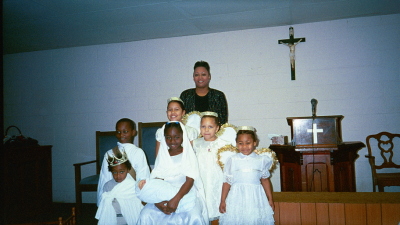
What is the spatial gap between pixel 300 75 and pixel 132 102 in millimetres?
2747

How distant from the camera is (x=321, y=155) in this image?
287 cm

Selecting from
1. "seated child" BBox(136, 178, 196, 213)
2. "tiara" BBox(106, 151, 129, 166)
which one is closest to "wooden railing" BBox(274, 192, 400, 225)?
"seated child" BBox(136, 178, 196, 213)

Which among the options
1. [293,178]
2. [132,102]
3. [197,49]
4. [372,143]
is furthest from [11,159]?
[372,143]

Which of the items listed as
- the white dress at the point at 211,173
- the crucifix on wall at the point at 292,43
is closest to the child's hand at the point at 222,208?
the white dress at the point at 211,173

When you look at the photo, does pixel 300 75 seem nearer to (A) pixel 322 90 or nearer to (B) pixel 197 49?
(A) pixel 322 90

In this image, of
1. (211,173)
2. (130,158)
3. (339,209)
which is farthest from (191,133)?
(339,209)

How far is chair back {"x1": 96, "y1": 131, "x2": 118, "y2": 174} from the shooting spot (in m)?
4.17

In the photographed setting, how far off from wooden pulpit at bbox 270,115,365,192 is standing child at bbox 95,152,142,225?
70.1 inches

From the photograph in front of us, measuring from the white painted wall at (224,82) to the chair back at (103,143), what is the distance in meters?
0.38

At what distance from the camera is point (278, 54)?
4016mm

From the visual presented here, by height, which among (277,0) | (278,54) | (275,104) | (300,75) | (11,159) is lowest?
(11,159)

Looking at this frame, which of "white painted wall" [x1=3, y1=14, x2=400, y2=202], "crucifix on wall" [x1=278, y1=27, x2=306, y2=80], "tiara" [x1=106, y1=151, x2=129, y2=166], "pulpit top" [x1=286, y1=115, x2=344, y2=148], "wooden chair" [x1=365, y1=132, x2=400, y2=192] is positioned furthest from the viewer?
"crucifix on wall" [x1=278, y1=27, x2=306, y2=80]

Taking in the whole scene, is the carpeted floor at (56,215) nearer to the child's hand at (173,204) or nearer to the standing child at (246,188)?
the child's hand at (173,204)

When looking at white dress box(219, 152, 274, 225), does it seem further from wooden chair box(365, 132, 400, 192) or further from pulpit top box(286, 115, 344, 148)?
wooden chair box(365, 132, 400, 192)
